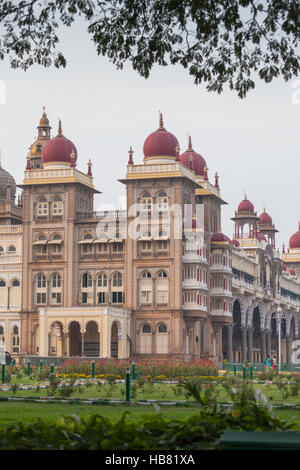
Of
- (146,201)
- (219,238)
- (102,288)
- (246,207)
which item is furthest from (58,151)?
(246,207)

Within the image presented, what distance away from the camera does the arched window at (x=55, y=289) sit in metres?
73.9

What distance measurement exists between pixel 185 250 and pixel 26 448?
62.6m

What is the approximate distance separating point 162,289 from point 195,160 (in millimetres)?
18913

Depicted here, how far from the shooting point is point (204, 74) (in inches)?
734

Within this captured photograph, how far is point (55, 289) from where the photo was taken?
243 ft

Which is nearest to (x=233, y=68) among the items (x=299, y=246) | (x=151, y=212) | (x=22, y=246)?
(x=151, y=212)

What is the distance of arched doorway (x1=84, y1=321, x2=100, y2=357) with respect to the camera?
7294cm

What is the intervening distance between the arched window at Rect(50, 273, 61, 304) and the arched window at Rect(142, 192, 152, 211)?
999 centimetres

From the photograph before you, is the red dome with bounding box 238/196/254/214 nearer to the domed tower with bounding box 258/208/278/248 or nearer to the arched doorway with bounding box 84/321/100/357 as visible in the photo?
the domed tower with bounding box 258/208/278/248

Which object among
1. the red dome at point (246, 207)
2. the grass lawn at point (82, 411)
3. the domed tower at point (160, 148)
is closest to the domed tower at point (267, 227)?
the red dome at point (246, 207)

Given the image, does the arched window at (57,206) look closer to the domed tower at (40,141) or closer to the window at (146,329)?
the window at (146,329)

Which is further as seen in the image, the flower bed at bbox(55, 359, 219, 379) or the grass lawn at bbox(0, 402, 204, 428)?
the flower bed at bbox(55, 359, 219, 379)

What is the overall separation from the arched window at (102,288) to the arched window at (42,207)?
25.2 feet

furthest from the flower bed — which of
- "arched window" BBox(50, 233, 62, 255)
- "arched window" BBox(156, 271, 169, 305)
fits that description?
"arched window" BBox(50, 233, 62, 255)
